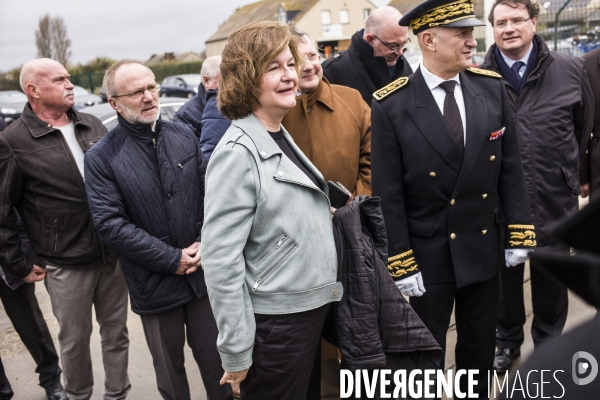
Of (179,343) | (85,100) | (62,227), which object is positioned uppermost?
(62,227)

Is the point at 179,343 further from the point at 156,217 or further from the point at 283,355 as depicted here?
the point at 283,355

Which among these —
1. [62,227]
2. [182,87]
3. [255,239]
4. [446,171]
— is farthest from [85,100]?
[255,239]

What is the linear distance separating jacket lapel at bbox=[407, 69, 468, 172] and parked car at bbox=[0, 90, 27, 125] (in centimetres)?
2013

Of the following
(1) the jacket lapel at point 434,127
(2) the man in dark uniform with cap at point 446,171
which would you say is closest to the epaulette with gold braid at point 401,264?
(2) the man in dark uniform with cap at point 446,171

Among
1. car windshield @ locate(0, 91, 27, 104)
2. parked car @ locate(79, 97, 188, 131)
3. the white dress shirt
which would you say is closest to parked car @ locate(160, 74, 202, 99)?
car windshield @ locate(0, 91, 27, 104)

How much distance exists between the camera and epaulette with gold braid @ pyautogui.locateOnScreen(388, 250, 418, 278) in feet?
9.95

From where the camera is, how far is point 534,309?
409cm

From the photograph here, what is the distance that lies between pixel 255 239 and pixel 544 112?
213cm

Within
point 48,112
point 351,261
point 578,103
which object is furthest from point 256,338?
Result: point 578,103

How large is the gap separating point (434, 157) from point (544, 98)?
3.86 feet

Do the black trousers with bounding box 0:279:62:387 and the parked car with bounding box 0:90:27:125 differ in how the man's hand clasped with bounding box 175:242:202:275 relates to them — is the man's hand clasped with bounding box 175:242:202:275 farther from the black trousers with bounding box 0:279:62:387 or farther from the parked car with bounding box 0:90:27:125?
the parked car with bounding box 0:90:27:125

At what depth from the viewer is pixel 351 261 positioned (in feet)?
8.49

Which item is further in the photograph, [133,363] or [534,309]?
[133,363]

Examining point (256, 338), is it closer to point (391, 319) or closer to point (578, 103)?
point (391, 319)
